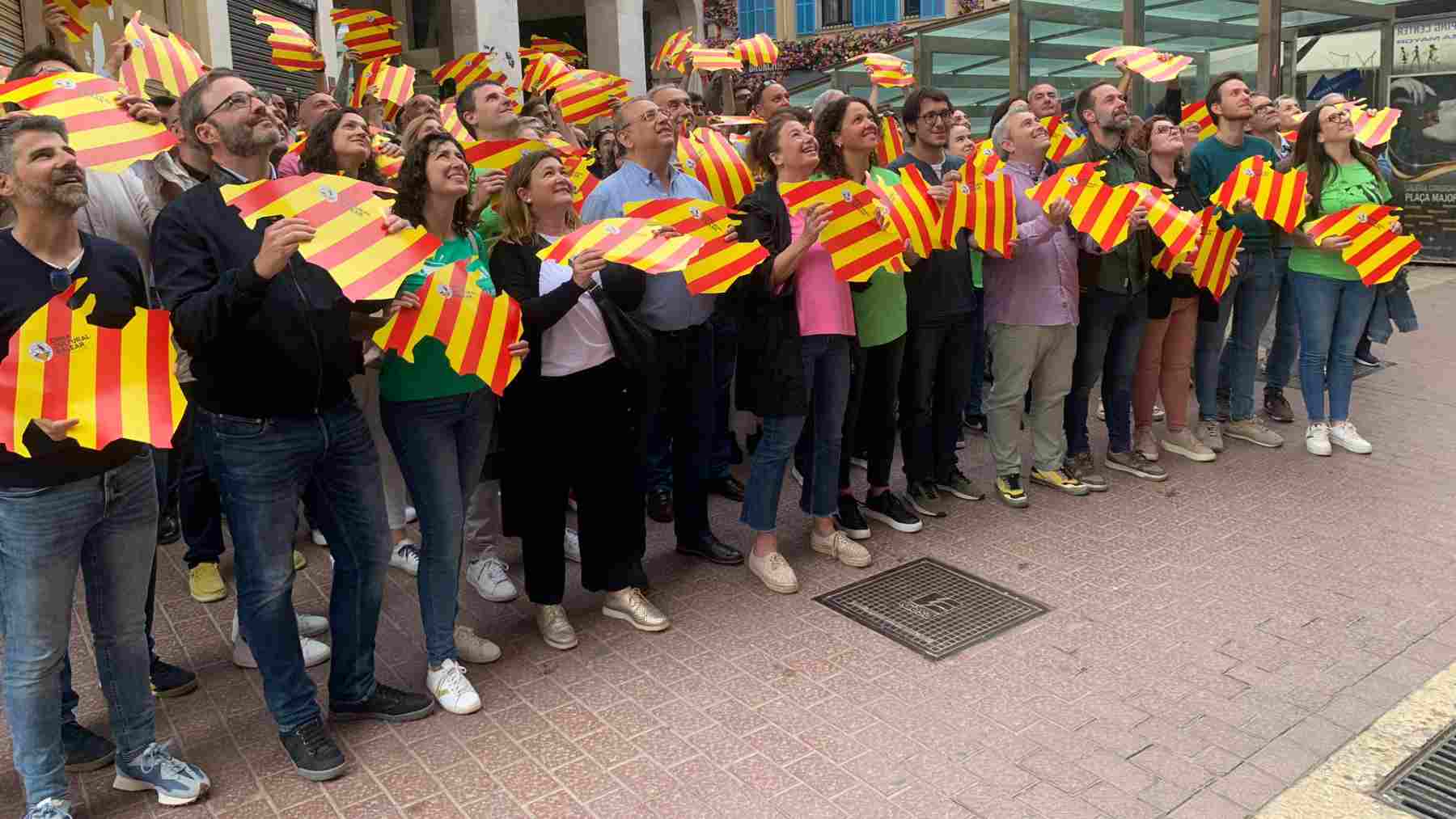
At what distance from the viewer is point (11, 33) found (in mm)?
8398

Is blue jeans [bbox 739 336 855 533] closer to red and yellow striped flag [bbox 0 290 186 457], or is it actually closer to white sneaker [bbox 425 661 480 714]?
white sneaker [bbox 425 661 480 714]

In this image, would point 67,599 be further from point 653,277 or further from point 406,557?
point 653,277

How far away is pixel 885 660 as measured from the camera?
4.39m

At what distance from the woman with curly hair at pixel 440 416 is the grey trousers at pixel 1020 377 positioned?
301 cm

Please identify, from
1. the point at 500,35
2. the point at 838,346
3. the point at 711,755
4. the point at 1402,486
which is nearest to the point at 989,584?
the point at 838,346

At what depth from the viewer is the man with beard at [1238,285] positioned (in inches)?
278

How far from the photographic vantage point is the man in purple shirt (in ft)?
19.5

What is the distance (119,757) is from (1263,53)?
11783mm

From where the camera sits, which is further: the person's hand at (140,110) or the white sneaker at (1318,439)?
the white sneaker at (1318,439)

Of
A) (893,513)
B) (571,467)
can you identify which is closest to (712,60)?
(893,513)

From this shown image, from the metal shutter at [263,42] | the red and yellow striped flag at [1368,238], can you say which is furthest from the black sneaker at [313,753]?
the metal shutter at [263,42]

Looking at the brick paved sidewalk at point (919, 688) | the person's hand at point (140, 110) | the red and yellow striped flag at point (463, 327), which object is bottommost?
the brick paved sidewalk at point (919, 688)

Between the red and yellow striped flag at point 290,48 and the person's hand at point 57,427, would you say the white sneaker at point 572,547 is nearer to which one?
the person's hand at point 57,427

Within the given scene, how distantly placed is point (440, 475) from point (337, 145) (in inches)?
54.1
